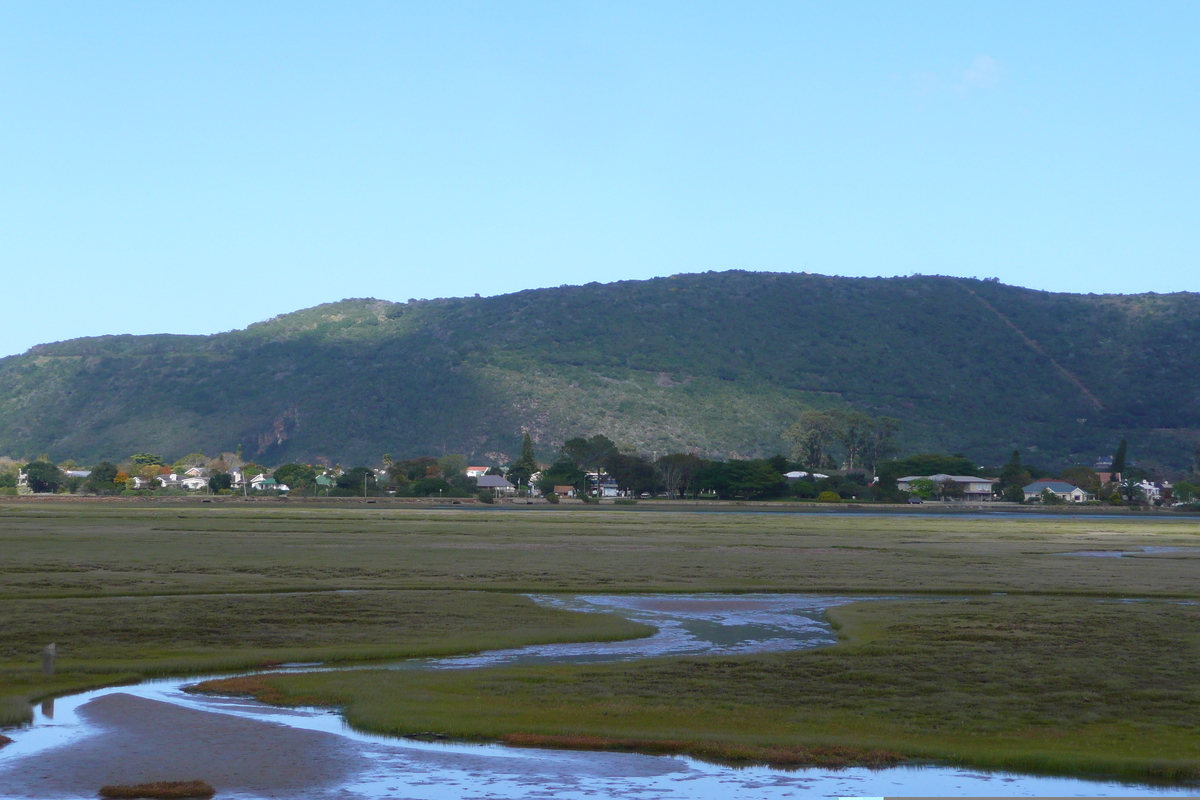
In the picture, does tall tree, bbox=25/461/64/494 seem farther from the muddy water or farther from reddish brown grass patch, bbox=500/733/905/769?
reddish brown grass patch, bbox=500/733/905/769

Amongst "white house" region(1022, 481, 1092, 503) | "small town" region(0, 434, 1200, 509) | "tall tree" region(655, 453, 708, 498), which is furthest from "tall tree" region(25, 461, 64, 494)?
"white house" region(1022, 481, 1092, 503)

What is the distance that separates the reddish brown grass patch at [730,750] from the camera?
1544 centimetres

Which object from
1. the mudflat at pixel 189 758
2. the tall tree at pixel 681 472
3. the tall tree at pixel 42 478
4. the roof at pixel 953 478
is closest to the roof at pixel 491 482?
the tall tree at pixel 681 472

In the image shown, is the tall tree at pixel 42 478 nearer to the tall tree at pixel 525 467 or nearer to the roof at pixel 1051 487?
the tall tree at pixel 525 467

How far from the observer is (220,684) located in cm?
2052

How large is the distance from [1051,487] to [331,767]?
543ft

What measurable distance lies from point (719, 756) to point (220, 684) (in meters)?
9.77

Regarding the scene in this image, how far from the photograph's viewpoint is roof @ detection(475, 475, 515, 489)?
162000mm

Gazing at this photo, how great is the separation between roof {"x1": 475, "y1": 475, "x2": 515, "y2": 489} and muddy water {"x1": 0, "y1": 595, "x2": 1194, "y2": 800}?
468 ft

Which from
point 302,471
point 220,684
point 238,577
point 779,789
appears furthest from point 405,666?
point 302,471

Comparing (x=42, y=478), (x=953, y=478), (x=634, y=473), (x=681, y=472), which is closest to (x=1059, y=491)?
(x=953, y=478)

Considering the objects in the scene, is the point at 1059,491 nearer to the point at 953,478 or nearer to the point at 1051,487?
the point at 1051,487

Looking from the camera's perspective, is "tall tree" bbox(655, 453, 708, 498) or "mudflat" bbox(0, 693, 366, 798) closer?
"mudflat" bbox(0, 693, 366, 798)

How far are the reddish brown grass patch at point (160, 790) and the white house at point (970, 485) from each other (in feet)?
523
